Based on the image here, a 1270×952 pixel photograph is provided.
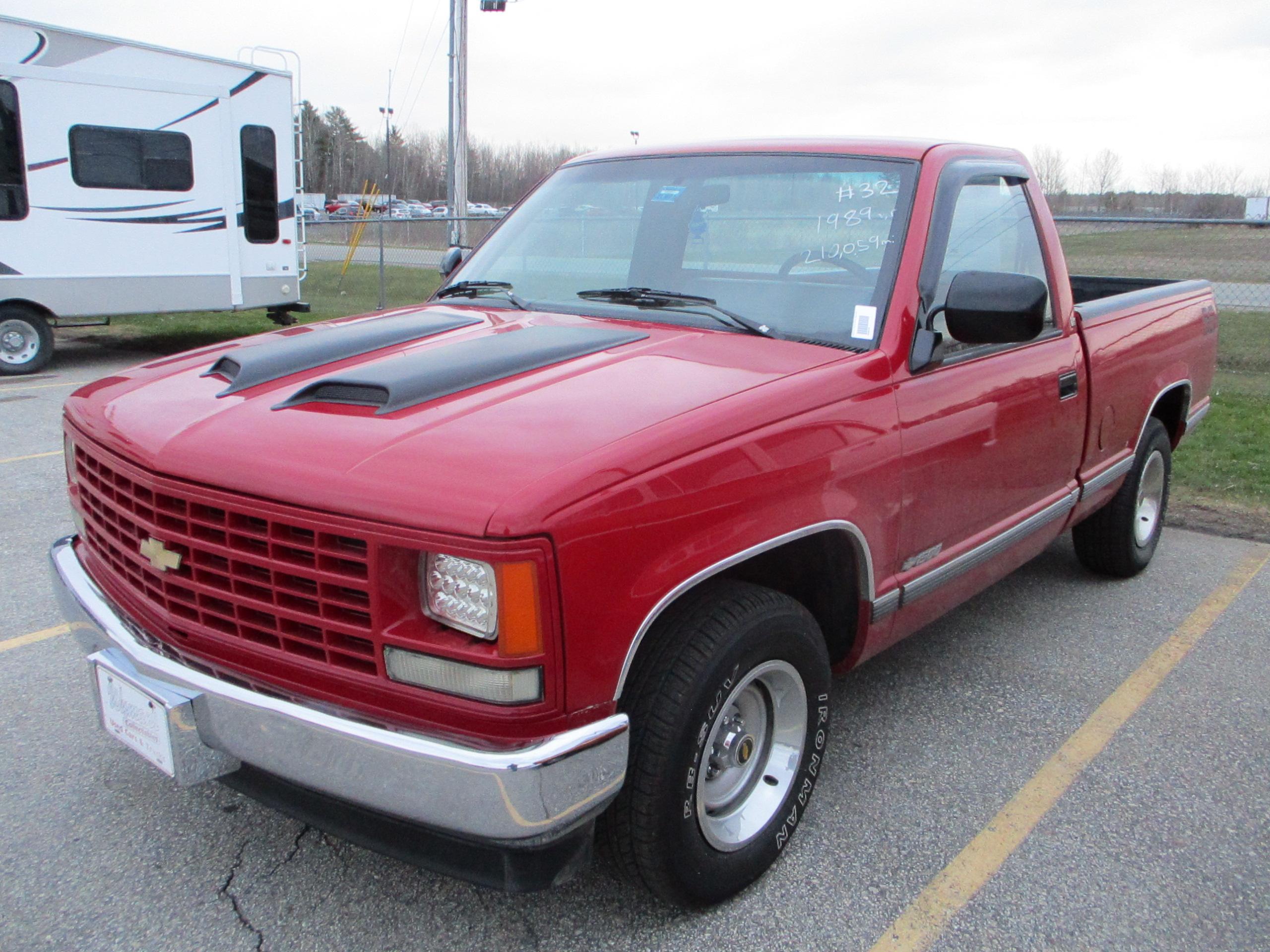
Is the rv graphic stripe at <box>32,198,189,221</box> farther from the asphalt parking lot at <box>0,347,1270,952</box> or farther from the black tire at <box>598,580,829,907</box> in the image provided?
the black tire at <box>598,580,829,907</box>

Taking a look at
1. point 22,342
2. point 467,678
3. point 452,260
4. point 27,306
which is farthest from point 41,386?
point 467,678

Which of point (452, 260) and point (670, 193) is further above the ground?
point (670, 193)

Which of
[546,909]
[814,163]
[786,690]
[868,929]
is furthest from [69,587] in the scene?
[814,163]

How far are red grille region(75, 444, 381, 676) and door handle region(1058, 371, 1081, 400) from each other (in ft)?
8.78

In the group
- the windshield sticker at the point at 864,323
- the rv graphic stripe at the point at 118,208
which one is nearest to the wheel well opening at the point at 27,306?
the rv graphic stripe at the point at 118,208

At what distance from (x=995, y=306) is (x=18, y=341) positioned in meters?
10.6

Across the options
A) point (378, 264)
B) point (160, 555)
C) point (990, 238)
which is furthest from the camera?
point (378, 264)

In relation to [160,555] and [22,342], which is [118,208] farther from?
[160,555]

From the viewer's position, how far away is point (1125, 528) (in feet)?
15.6

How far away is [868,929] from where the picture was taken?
98.7 inches

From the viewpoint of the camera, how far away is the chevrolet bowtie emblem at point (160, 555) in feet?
7.39

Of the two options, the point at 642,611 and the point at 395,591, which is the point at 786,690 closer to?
the point at 642,611

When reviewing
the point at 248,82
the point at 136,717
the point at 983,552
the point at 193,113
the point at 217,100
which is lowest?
the point at 136,717

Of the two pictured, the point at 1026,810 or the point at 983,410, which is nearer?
the point at 1026,810
